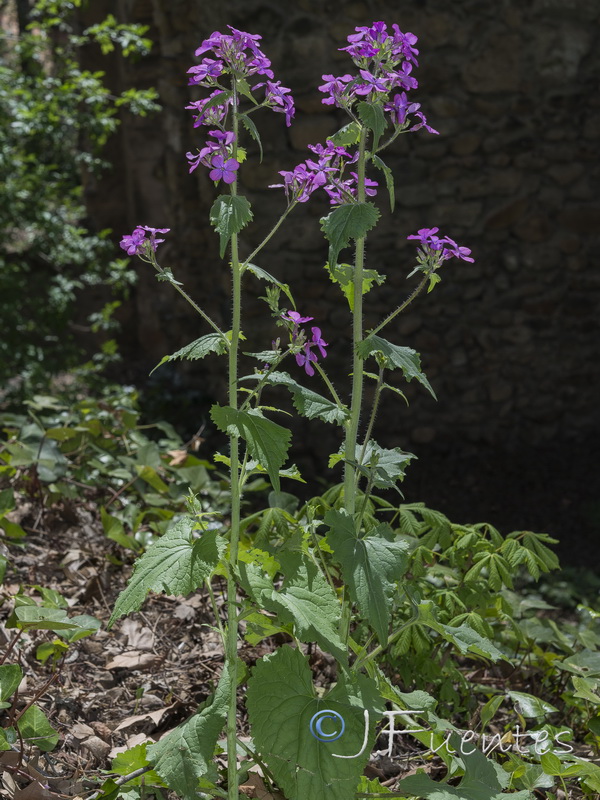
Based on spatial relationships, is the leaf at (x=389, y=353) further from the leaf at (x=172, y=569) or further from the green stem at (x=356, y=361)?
the leaf at (x=172, y=569)

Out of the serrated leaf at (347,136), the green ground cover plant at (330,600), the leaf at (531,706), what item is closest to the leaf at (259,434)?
the green ground cover plant at (330,600)

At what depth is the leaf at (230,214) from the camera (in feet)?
4.69

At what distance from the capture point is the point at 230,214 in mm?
1444

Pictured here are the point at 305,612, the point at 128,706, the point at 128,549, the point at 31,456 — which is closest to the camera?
the point at 305,612

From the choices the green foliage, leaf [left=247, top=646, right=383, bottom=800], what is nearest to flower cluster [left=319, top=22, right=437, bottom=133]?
leaf [left=247, top=646, right=383, bottom=800]

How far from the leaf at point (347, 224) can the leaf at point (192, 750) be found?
78cm

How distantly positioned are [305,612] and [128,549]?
136cm

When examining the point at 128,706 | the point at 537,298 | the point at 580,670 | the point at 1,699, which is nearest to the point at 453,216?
the point at 537,298

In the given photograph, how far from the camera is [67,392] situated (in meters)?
4.93

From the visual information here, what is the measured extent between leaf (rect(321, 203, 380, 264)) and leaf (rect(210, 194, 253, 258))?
0.46ft

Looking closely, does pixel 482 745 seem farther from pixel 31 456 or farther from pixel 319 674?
pixel 31 456

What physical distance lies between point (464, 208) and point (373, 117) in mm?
3619

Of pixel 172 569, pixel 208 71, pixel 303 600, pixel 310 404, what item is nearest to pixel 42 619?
pixel 172 569

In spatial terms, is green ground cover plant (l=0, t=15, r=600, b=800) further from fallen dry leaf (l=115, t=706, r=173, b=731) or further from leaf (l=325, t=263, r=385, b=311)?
fallen dry leaf (l=115, t=706, r=173, b=731)
